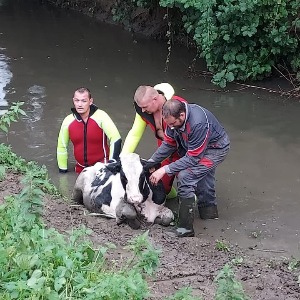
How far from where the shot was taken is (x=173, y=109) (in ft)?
20.4

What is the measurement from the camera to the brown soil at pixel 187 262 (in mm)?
5035

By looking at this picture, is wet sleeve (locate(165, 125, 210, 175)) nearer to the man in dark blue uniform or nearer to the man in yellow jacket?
the man in dark blue uniform

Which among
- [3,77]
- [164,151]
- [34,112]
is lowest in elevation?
[3,77]

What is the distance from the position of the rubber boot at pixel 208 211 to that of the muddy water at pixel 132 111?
0.11m

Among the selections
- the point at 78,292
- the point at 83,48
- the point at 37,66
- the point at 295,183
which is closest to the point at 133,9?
the point at 83,48

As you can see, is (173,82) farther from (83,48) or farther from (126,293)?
(126,293)

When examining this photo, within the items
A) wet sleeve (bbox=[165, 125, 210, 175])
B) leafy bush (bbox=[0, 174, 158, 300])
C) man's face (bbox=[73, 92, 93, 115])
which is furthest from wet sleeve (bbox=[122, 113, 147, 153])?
leafy bush (bbox=[0, 174, 158, 300])

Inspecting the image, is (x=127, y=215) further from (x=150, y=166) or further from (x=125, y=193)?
(x=150, y=166)

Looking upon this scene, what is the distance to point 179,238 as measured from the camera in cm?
648

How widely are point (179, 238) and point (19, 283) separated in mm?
2622

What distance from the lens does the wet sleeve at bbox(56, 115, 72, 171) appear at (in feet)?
26.6

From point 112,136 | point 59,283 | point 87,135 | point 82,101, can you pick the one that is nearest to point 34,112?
point 87,135

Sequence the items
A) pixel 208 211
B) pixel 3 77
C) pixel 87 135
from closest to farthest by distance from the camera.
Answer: pixel 208 211 → pixel 87 135 → pixel 3 77

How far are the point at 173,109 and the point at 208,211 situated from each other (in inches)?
57.2
